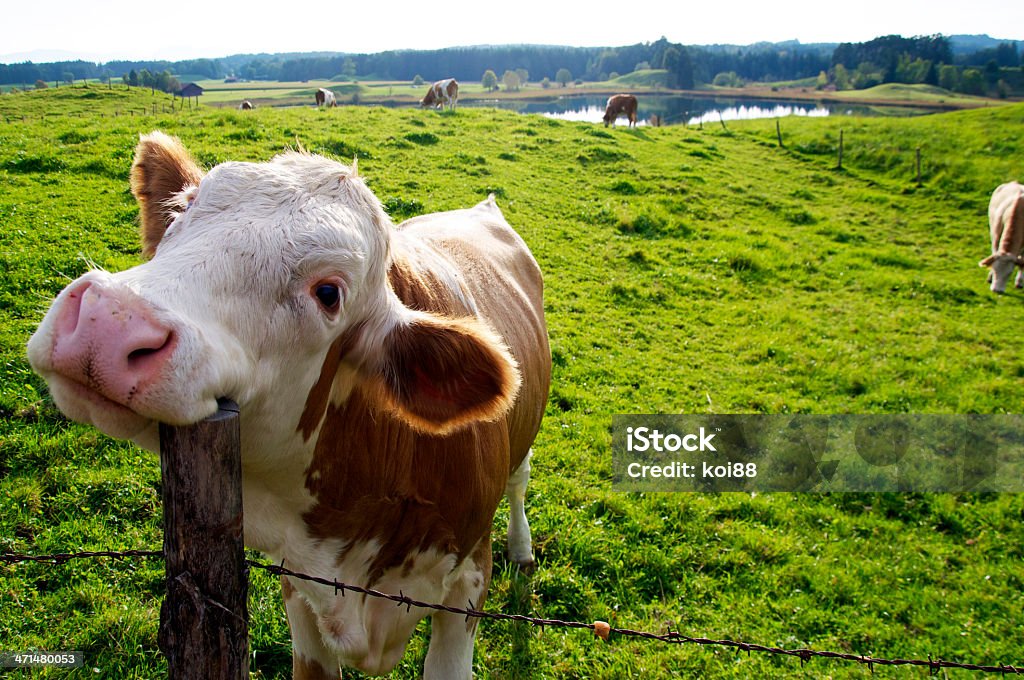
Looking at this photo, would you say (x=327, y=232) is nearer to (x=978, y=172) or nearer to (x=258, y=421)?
(x=258, y=421)

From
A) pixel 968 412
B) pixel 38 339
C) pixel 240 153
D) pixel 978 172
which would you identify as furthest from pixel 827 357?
pixel 978 172

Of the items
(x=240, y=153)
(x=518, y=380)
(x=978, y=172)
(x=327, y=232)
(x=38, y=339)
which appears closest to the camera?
(x=38, y=339)

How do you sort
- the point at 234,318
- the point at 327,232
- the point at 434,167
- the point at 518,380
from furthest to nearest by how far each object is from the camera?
the point at 434,167 < the point at 518,380 < the point at 327,232 < the point at 234,318

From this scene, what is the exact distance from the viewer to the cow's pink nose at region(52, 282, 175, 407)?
1.42 metres

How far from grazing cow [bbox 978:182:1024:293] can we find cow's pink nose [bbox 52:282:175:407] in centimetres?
1457

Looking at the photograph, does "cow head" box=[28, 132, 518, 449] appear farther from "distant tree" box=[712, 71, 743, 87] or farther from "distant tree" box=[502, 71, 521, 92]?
"distant tree" box=[712, 71, 743, 87]

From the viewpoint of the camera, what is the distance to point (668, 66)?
391 feet

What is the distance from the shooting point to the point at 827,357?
29.3 feet

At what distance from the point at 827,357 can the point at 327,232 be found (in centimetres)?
837

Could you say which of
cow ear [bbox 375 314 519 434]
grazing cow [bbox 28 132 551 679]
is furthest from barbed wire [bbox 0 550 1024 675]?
cow ear [bbox 375 314 519 434]

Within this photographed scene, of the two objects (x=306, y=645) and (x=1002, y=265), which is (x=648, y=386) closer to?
(x=306, y=645)

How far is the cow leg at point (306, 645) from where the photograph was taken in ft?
9.71

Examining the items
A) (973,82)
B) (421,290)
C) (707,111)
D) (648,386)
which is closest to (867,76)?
(973,82)

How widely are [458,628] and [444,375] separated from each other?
4.69 ft
